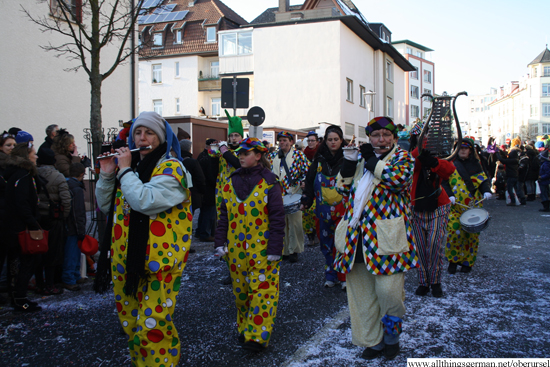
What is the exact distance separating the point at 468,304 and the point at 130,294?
3667 mm

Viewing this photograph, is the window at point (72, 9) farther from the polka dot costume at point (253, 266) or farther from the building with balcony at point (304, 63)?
the building with balcony at point (304, 63)

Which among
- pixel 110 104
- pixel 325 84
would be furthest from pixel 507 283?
pixel 325 84

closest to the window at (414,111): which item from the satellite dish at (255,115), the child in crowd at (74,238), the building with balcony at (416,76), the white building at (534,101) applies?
the building with balcony at (416,76)

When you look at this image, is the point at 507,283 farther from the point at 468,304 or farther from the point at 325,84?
the point at 325,84

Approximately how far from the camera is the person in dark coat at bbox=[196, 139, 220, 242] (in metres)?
8.42

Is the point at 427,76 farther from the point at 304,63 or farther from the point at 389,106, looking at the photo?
the point at 304,63

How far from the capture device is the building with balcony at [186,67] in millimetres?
33781

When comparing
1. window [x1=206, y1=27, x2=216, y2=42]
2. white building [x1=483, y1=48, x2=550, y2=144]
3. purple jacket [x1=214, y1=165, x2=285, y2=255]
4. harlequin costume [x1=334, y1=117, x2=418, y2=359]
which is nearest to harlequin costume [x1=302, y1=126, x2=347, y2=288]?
purple jacket [x1=214, y1=165, x2=285, y2=255]

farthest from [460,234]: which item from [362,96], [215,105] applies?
[215,105]

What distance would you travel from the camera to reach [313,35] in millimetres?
27109

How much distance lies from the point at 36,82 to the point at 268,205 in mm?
11257

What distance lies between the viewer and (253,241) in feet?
12.6

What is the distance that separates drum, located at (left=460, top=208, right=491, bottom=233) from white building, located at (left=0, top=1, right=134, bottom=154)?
1096cm

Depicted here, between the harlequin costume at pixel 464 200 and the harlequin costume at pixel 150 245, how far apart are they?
14.7ft
